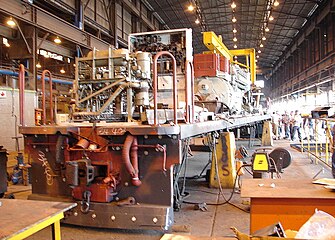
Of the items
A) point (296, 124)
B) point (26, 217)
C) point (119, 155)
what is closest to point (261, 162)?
point (119, 155)

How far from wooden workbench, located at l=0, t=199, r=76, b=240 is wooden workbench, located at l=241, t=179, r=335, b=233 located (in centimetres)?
142

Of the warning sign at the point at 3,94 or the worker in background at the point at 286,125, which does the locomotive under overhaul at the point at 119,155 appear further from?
the worker in background at the point at 286,125

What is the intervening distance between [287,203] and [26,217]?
1967 millimetres

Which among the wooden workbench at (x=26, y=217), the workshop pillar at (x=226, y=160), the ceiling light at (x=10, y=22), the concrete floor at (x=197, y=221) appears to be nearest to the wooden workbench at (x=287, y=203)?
the concrete floor at (x=197, y=221)

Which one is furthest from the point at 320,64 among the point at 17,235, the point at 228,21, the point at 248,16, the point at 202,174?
the point at 17,235

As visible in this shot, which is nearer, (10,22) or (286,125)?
(10,22)

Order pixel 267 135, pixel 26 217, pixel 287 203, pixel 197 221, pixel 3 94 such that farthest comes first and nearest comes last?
pixel 267 135, pixel 3 94, pixel 197 221, pixel 287 203, pixel 26 217

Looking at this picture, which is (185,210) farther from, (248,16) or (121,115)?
(248,16)

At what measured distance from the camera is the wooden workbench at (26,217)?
188 cm

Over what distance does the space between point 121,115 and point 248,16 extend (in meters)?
20.8

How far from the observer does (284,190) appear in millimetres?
2607

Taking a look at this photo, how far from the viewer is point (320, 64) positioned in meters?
19.9

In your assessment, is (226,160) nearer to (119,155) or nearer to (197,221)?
(197,221)

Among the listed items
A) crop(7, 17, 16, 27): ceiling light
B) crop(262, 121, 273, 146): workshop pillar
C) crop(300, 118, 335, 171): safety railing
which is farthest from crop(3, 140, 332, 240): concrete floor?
crop(262, 121, 273, 146): workshop pillar
